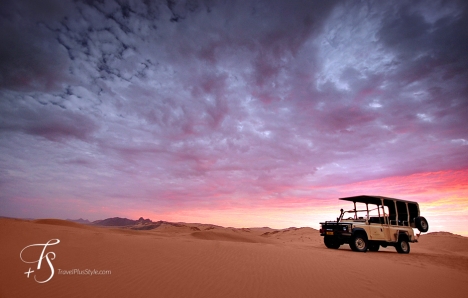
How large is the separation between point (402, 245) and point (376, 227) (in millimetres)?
3119

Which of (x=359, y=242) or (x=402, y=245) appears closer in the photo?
(x=359, y=242)

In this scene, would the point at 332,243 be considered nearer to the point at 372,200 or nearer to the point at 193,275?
the point at 372,200

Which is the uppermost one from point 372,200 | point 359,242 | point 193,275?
point 372,200

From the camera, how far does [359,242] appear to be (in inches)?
608

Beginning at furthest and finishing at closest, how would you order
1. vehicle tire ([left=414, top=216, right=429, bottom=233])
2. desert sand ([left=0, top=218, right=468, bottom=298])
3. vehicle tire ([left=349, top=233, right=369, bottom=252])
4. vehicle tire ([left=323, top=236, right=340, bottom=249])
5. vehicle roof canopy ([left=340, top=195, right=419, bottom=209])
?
vehicle tire ([left=414, top=216, right=429, bottom=233]) → vehicle tire ([left=323, top=236, right=340, bottom=249]) → vehicle roof canopy ([left=340, top=195, right=419, bottom=209]) → vehicle tire ([left=349, top=233, right=369, bottom=252]) → desert sand ([left=0, top=218, right=468, bottom=298])

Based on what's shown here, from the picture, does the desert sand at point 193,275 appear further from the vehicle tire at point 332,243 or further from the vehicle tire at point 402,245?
the vehicle tire at point 402,245

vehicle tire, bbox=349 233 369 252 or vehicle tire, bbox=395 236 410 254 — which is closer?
vehicle tire, bbox=349 233 369 252

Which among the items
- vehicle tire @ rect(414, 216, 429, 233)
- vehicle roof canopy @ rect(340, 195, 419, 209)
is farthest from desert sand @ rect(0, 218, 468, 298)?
vehicle tire @ rect(414, 216, 429, 233)

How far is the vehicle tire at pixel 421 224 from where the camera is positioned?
1766cm

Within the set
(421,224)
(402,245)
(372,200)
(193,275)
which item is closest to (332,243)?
(372,200)

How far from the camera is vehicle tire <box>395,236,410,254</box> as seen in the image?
55.6 feet

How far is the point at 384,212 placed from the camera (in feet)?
54.9

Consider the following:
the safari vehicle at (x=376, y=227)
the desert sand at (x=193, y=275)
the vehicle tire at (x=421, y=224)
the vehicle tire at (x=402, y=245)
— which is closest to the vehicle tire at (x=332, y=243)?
the safari vehicle at (x=376, y=227)

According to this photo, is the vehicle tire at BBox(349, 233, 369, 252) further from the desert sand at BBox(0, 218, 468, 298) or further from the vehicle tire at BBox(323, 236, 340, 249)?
the desert sand at BBox(0, 218, 468, 298)
